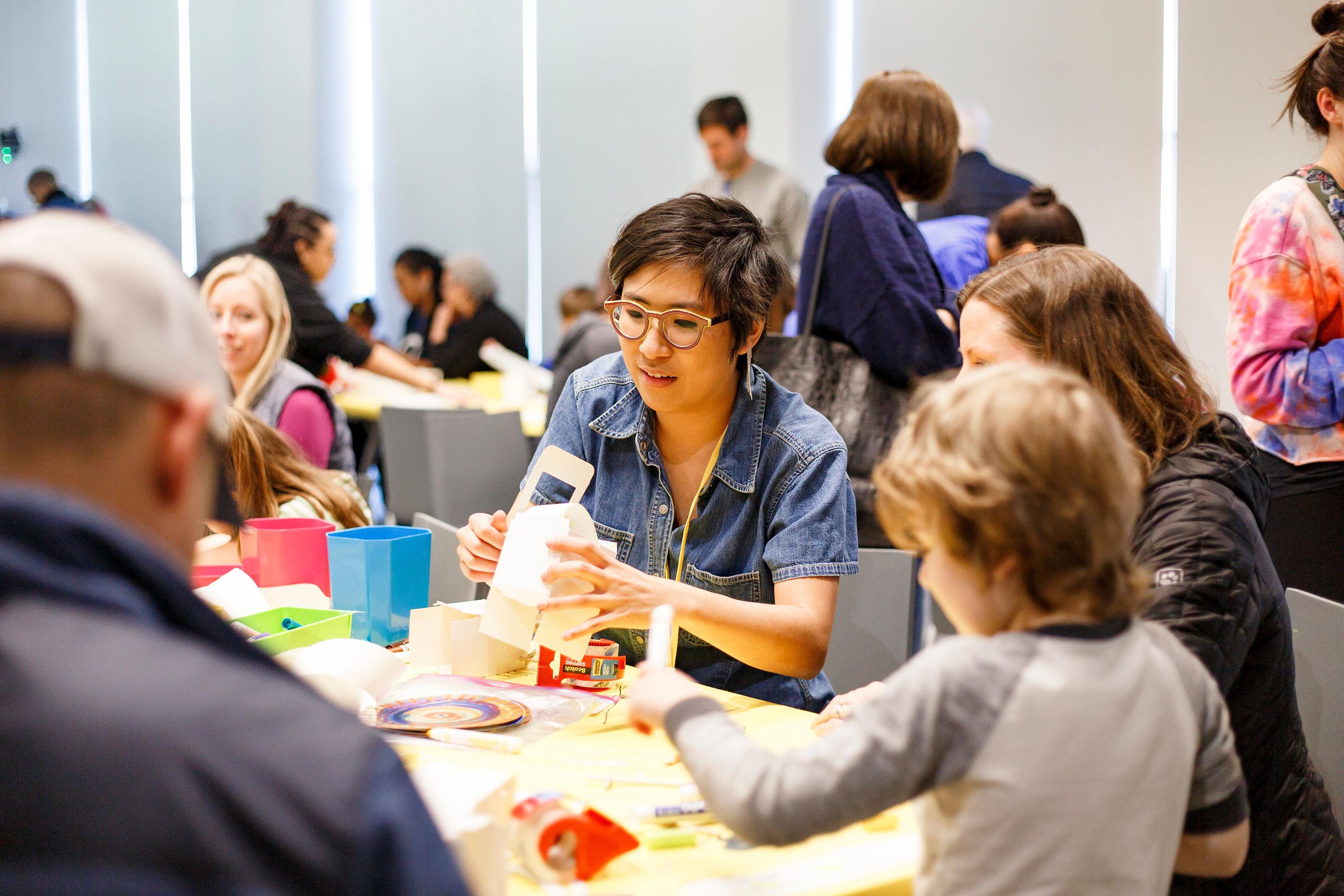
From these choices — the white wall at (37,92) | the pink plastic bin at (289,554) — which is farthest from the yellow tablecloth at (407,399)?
the white wall at (37,92)

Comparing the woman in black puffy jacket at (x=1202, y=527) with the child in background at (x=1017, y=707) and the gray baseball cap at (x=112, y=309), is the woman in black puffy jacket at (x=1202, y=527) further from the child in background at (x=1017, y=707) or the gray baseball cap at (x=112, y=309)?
the gray baseball cap at (x=112, y=309)

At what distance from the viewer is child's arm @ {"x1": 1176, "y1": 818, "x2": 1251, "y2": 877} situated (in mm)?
1085

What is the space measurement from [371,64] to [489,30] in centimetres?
138

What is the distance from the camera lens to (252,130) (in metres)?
9.35

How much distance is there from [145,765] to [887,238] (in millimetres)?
2498

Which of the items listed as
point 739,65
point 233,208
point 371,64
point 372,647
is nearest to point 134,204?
point 233,208

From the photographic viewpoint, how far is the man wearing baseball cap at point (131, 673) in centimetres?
56

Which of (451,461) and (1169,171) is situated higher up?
(1169,171)

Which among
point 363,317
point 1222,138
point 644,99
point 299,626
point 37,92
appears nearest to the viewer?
point 299,626

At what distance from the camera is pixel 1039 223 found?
11.1ft

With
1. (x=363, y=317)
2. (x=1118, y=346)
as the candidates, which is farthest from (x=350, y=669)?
(x=363, y=317)

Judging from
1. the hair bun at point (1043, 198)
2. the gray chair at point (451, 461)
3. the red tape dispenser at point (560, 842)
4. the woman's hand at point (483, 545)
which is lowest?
the gray chair at point (451, 461)

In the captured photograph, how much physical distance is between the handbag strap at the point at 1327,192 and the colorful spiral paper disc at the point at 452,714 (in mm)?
1802

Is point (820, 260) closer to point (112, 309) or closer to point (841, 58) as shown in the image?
point (112, 309)
